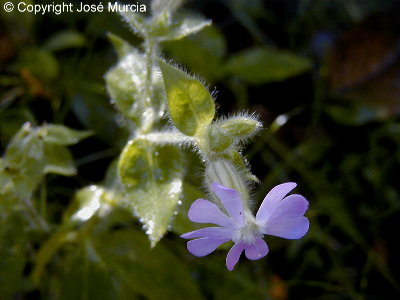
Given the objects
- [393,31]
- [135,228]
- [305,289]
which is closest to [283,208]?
[135,228]

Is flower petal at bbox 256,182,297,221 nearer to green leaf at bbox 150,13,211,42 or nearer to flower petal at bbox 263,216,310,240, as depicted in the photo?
flower petal at bbox 263,216,310,240

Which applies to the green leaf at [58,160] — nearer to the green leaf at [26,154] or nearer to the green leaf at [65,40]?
the green leaf at [26,154]

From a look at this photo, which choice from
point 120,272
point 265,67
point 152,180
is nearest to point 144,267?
point 120,272

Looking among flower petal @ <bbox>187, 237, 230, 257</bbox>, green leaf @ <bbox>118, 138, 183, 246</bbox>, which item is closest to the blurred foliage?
green leaf @ <bbox>118, 138, 183, 246</bbox>

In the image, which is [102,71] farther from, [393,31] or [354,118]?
[393,31]

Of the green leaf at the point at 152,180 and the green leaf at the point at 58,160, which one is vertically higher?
the green leaf at the point at 152,180

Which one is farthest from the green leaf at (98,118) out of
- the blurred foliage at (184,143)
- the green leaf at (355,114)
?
the green leaf at (355,114)
